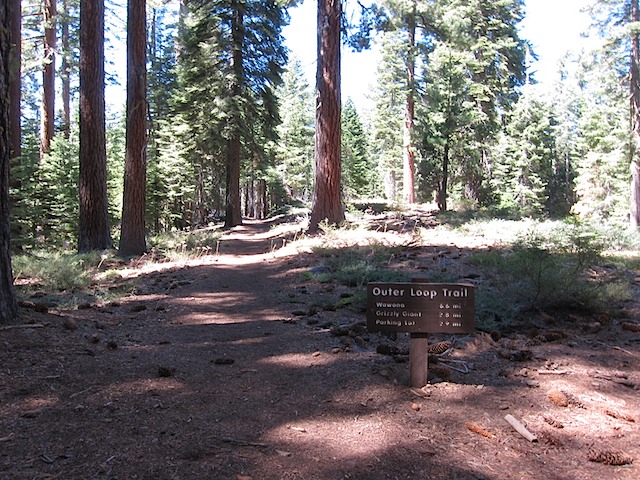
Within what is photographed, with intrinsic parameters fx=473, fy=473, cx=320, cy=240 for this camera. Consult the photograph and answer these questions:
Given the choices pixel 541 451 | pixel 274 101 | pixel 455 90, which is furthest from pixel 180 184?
pixel 541 451

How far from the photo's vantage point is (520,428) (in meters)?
3.17

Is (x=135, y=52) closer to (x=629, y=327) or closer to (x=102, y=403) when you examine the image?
(x=102, y=403)

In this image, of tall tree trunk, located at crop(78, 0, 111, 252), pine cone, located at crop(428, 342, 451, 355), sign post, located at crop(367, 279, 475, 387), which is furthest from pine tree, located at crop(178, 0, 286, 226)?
sign post, located at crop(367, 279, 475, 387)

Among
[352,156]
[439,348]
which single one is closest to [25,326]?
[439,348]

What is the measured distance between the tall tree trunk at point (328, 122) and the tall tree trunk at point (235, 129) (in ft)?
28.5

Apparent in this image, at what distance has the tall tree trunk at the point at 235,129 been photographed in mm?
21500

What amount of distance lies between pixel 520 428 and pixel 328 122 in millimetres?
11181

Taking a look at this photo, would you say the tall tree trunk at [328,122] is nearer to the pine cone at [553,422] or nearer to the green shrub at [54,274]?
the green shrub at [54,274]

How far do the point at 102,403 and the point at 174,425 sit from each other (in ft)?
2.21

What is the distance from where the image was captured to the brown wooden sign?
3.75 metres

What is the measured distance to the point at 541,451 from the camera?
2959 millimetres

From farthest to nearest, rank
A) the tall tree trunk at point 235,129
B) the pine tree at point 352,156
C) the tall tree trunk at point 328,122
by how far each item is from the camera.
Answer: the pine tree at point 352,156 → the tall tree trunk at point 235,129 → the tall tree trunk at point 328,122

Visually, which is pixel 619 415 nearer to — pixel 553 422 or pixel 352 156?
pixel 553 422

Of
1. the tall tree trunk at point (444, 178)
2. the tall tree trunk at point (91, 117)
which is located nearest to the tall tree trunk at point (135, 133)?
the tall tree trunk at point (91, 117)
